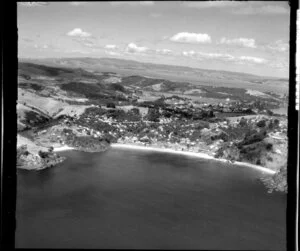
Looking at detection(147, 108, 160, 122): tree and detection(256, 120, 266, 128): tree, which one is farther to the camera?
detection(147, 108, 160, 122): tree

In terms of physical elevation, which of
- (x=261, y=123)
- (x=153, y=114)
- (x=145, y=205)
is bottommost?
(x=145, y=205)

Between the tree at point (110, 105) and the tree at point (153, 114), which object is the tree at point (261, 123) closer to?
the tree at point (153, 114)

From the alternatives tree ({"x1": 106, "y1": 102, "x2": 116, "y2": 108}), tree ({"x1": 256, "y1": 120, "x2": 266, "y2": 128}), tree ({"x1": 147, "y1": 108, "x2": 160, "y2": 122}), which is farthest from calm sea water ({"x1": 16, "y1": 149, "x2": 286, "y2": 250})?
tree ({"x1": 256, "y1": 120, "x2": 266, "y2": 128})

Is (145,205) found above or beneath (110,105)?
beneath

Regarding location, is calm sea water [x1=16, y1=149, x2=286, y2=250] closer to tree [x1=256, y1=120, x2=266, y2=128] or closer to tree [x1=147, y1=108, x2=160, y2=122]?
tree [x1=147, y1=108, x2=160, y2=122]

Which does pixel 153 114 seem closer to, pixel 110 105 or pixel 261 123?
pixel 110 105

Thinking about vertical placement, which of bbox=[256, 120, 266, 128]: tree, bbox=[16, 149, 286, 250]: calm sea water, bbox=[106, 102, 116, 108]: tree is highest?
bbox=[106, 102, 116, 108]: tree

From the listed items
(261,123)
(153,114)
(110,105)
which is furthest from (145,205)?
(261,123)
